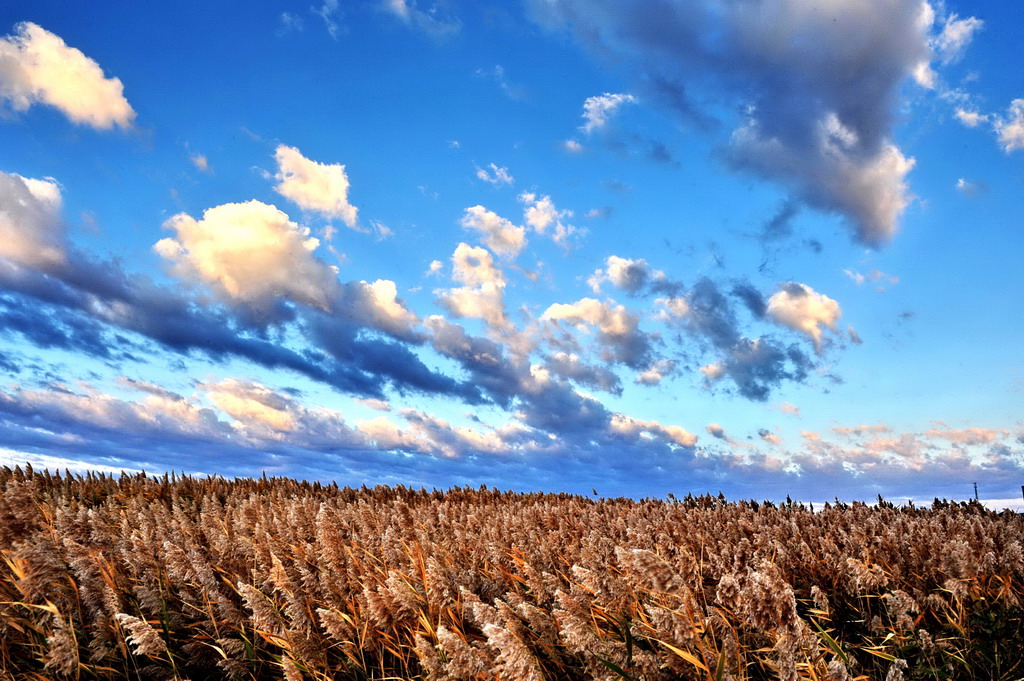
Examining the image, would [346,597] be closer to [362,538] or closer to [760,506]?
[362,538]

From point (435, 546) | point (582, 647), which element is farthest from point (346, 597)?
point (582, 647)

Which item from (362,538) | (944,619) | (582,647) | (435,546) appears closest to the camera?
(582,647)

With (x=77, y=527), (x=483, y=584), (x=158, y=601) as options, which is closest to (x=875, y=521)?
(x=483, y=584)

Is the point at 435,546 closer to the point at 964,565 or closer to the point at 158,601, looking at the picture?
the point at 158,601

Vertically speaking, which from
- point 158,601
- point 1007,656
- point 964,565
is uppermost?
point 964,565

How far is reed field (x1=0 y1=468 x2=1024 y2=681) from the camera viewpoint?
317cm

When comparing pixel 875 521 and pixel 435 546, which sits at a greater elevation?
pixel 875 521

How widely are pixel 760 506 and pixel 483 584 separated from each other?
671 cm

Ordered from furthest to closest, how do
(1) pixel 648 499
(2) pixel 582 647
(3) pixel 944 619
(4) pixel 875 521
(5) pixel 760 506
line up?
(1) pixel 648 499 → (5) pixel 760 506 → (4) pixel 875 521 → (3) pixel 944 619 → (2) pixel 582 647

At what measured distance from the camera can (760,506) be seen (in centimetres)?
1037

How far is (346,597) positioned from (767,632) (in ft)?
9.26

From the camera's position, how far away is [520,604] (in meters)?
3.83

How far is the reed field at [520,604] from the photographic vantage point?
317 cm

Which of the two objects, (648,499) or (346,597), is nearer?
(346,597)
